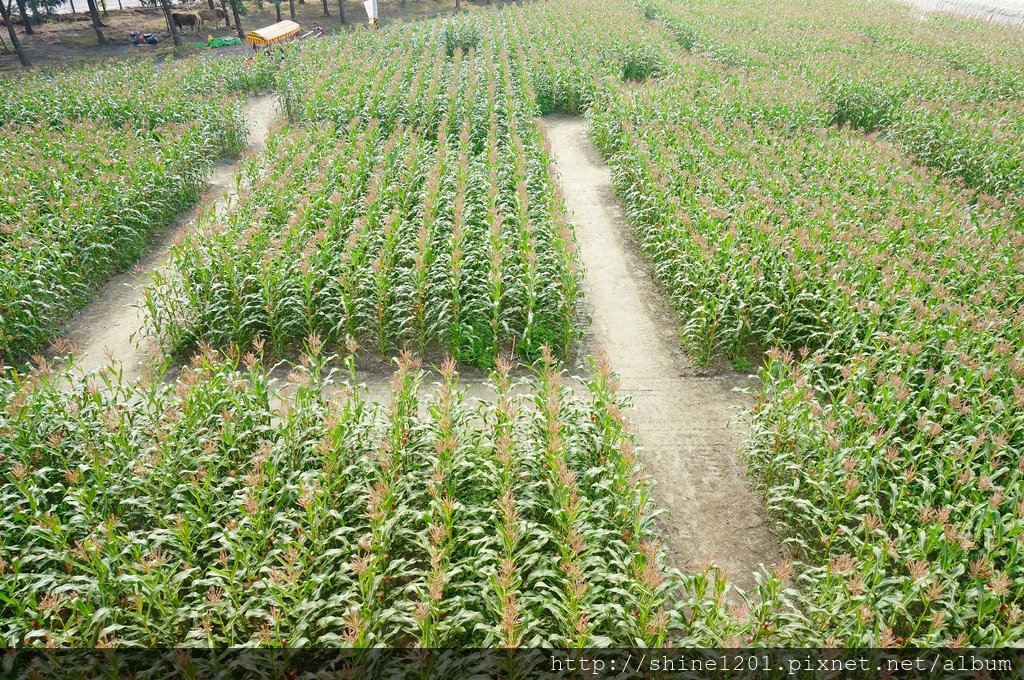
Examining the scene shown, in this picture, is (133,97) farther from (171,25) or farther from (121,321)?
(171,25)

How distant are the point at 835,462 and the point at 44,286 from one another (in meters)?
10.7

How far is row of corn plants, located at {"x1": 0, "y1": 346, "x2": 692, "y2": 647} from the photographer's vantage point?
13.6ft

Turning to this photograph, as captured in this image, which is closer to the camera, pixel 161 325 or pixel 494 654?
pixel 494 654

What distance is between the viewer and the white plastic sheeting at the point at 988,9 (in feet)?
97.4

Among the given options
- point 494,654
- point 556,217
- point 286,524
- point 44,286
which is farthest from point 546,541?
point 44,286

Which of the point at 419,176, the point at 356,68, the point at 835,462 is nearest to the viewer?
the point at 835,462

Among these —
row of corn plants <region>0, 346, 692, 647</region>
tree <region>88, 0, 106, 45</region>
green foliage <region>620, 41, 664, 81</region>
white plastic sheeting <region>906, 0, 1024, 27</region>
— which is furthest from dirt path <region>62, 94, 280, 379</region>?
white plastic sheeting <region>906, 0, 1024, 27</region>

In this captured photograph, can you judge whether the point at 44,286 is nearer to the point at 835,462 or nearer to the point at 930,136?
the point at 835,462

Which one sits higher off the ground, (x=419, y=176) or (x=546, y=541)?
(x=419, y=176)

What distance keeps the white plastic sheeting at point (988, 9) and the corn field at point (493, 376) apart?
18868 millimetres

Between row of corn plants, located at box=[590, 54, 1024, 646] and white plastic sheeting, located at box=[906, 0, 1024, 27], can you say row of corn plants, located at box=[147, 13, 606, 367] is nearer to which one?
row of corn plants, located at box=[590, 54, 1024, 646]

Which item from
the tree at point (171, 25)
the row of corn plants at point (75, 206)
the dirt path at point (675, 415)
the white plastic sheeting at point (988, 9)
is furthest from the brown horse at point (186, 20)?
the white plastic sheeting at point (988, 9)

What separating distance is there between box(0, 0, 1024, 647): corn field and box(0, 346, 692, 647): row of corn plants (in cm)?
4

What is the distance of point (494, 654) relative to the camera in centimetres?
413
